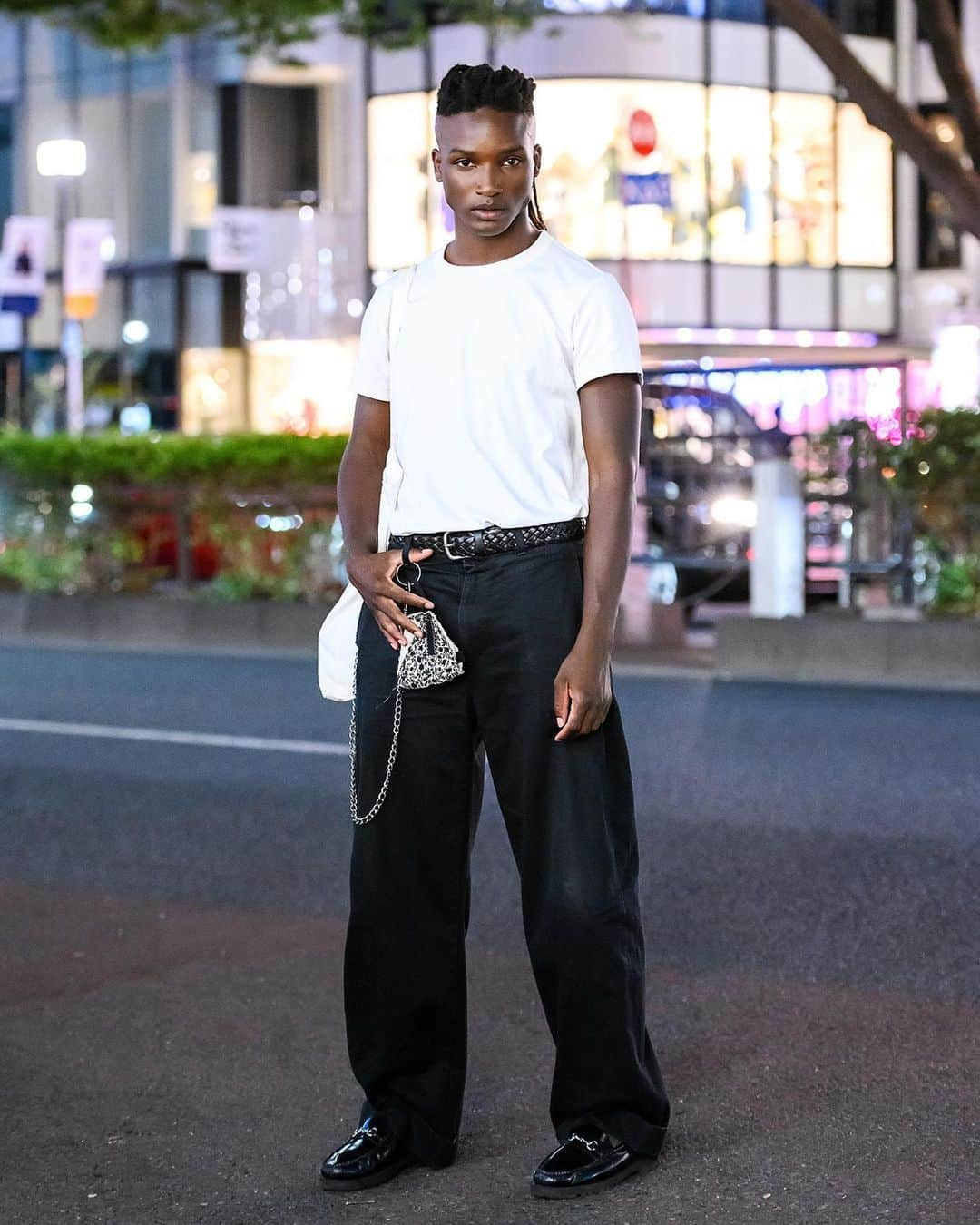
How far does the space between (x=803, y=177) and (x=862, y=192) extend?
1499mm

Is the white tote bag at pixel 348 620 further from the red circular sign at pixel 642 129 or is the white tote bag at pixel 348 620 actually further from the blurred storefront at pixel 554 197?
the red circular sign at pixel 642 129

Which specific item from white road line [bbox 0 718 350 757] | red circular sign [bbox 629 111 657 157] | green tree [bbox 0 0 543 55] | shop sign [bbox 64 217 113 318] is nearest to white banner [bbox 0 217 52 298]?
shop sign [bbox 64 217 113 318]

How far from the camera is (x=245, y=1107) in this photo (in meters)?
4.78

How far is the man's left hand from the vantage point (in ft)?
12.9

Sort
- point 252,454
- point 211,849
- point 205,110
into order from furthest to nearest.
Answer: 1. point 205,110
2. point 252,454
3. point 211,849

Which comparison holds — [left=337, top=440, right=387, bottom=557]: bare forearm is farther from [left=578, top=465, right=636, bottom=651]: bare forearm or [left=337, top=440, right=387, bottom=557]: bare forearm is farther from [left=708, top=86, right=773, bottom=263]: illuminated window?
[left=708, top=86, right=773, bottom=263]: illuminated window

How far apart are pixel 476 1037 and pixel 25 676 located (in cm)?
976

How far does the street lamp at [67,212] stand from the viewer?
30.7 meters

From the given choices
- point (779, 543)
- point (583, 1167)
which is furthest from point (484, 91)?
point (779, 543)

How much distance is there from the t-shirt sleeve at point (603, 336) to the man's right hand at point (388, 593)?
0.45 m

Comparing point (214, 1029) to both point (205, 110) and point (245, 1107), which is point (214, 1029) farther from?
point (205, 110)

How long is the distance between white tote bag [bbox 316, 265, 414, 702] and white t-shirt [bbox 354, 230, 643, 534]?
80 mm

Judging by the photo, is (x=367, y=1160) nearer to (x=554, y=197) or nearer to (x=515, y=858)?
(x=515, y=858)

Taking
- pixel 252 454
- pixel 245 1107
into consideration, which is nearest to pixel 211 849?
pixel 245 1107
